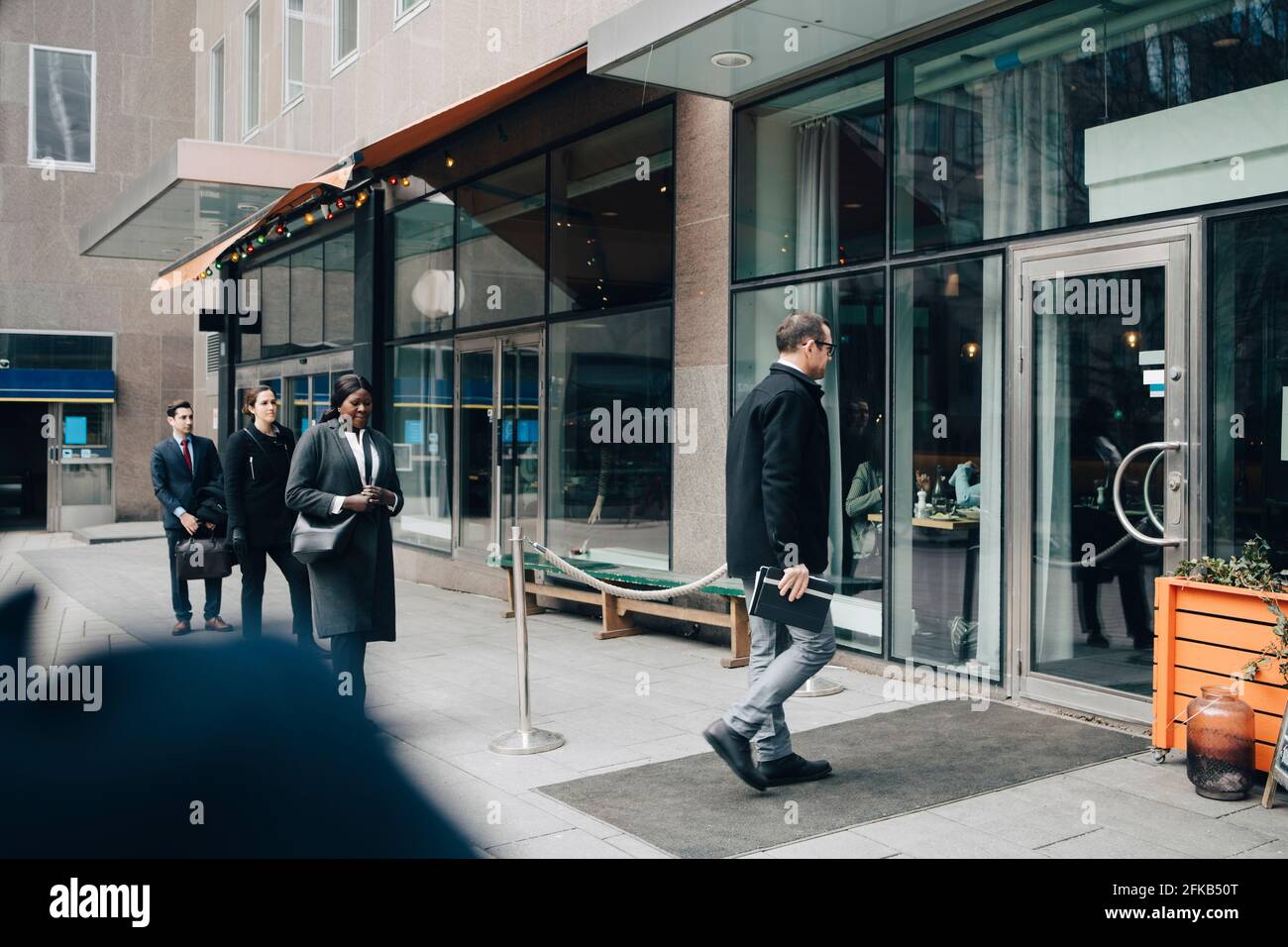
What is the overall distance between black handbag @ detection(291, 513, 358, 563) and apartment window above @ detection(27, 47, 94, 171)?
20312 mm

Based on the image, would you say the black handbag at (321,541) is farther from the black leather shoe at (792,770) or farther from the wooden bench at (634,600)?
the black leather shoe at (792,770)

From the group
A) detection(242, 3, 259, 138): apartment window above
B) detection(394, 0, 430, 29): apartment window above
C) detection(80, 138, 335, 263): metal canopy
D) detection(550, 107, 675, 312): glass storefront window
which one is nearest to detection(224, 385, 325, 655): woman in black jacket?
detection(550, 107, 675, 312): glass storefront window

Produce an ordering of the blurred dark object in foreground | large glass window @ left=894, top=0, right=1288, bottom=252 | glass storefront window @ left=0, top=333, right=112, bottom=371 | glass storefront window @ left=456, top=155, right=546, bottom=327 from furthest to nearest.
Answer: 1. glass storefront window @ left=0, top=333, right=112, bottom=371
2. glass storefront window @ left=456, top=155, right=546, bottom=327
3. large glass window @ left=894, top=0, right=1288, bottom=252
4. the blurred dark object in foreground

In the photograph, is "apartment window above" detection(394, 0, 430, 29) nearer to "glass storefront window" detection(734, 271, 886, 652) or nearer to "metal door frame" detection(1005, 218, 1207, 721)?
"glass storefront window" detection(734, 271, 886, 652)

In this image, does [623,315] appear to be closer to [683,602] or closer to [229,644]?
[683,602]

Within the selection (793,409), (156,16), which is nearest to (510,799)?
(793,409)

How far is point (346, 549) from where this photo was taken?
627cm

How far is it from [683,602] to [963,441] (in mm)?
2920

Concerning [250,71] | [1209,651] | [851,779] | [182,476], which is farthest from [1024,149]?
[250,71]

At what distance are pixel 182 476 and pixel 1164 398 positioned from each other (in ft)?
24.5

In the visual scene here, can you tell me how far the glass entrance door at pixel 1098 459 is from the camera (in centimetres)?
609

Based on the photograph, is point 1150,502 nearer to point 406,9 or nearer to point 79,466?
point 406,9

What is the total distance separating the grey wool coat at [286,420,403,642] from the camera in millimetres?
6191
